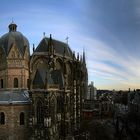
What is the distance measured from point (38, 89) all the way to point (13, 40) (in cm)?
1113

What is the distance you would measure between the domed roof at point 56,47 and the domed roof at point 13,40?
7.79 ft

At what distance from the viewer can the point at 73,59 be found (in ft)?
173

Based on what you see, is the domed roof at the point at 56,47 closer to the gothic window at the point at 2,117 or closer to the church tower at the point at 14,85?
the church tower at the point at 14,85

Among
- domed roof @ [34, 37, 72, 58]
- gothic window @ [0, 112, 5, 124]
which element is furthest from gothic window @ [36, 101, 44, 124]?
domed roof @ [34, 37, 72, 58]

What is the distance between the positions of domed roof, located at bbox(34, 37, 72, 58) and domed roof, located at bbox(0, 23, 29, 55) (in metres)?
2.38

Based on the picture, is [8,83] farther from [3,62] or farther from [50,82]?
[50,82]

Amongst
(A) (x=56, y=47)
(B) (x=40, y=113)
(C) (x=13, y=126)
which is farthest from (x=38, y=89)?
(A) (x=56, y=47)

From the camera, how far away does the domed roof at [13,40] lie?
47.0 metres

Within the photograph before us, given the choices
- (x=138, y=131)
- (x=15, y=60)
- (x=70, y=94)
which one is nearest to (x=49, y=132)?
(x=70, y=94)

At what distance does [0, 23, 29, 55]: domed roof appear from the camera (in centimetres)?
4697

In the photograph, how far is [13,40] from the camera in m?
47.2

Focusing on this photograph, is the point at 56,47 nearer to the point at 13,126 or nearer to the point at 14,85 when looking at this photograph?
the point at 14,85

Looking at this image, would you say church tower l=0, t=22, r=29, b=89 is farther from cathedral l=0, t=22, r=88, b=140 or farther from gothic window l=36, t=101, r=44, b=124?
gothic window l=36, t=101, r=44, b=124

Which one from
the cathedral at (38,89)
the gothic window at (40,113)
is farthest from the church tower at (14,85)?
the gothic window at (40,113)
